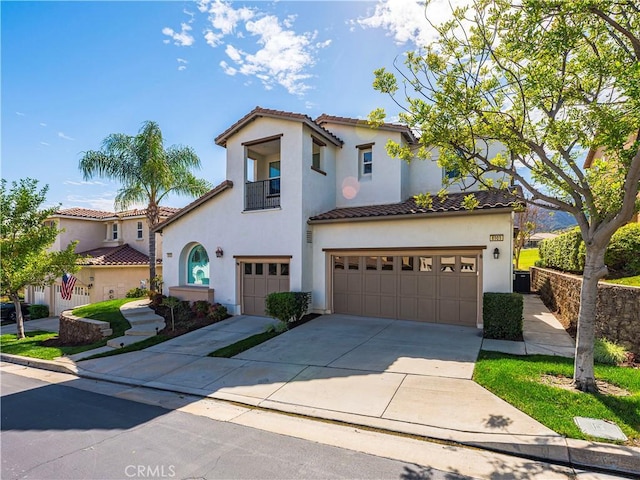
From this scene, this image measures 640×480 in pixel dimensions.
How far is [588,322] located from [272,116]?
1151 cm

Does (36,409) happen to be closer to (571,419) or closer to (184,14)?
(571,419)

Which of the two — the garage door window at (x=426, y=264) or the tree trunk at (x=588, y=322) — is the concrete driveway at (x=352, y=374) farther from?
the garage door window at (x=426, y=264)

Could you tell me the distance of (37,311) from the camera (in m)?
22.8

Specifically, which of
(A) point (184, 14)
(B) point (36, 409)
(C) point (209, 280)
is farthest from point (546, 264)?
(B) point (36, 409)

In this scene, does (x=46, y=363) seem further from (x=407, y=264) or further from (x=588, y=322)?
(x=588, y=322)

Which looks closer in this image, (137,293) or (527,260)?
(137,293)

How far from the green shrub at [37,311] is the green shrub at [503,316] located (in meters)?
27.4

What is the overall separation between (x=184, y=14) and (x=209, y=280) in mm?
9690

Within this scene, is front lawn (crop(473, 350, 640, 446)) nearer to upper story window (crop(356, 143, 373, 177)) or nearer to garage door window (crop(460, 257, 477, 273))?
garage door window (crop(460, 257, 477, 273))

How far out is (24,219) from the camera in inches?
550

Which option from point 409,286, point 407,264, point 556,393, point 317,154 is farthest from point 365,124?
point 556,393

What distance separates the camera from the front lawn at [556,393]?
473 cm

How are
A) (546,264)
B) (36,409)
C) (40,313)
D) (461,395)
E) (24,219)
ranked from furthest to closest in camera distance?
1. (40,313)
2. (546,264)
3. (24,219)
4. (36,409)
5. (461,395)

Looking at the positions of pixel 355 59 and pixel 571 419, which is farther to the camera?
pixel 355 59
